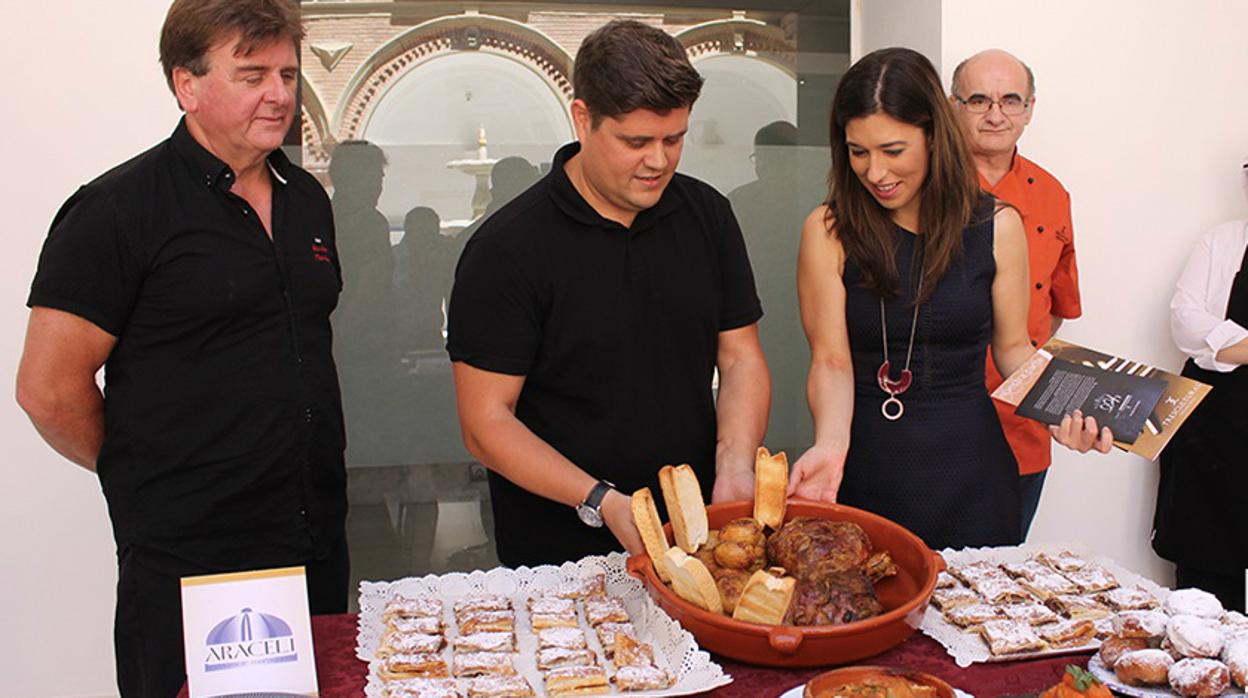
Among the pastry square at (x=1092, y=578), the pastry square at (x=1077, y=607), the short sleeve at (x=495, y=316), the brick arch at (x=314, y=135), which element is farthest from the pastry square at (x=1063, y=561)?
the brick arch at (x=314, y=135)

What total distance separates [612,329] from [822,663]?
813 millimetres

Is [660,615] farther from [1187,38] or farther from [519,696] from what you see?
[1187,38]

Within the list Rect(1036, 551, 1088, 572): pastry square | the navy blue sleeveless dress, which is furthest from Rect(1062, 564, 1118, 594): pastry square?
the navy blue sleeveless dress

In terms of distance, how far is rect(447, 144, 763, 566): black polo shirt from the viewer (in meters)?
2.13

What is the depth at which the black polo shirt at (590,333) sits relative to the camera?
2.13 metres

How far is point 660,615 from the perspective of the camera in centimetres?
164

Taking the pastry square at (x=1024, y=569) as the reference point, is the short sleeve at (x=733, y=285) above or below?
above

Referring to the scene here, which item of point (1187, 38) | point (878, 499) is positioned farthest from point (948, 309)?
point (1187, 38)

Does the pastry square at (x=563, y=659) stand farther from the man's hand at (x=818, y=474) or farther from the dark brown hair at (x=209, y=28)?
the dark brown hair at (x=209, y=28)

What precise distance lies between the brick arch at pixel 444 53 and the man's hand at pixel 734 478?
5.84 feet

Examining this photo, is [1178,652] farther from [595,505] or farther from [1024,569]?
[595,505]

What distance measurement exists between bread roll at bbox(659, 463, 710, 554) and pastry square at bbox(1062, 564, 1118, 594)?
1.95 ft

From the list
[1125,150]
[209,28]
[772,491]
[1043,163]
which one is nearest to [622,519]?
[772,491]

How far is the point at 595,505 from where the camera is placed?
192cm
